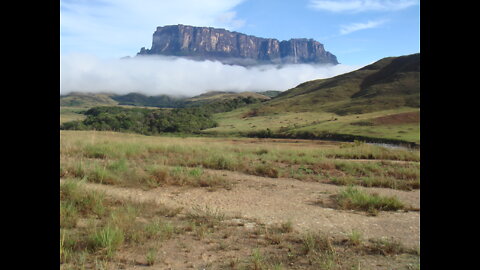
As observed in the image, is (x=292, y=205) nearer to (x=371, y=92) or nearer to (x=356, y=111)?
(x=356, y=111)

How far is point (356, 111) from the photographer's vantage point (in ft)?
231

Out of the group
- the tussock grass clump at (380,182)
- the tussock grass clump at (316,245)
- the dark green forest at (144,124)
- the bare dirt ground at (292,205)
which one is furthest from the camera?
the dark green forest at (144,124)

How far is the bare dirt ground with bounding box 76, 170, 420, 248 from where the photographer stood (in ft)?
19.6

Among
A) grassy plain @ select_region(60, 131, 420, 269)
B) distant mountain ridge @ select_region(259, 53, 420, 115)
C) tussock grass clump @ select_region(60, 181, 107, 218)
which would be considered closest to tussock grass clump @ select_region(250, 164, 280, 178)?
grassy plain @ select_region(60, 131, 420, 269)

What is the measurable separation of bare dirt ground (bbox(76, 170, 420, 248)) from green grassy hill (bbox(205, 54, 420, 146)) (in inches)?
1042

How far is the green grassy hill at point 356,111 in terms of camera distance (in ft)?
143

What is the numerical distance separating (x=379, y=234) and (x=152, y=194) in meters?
5.69

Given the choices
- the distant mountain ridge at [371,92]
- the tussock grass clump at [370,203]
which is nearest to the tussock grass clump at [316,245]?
the tussock grass clump at [370,203]

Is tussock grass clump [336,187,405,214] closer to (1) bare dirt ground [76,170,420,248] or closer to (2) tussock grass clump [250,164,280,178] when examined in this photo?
(1) bare dirt ground [76,170,420,248]

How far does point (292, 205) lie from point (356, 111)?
223 feet

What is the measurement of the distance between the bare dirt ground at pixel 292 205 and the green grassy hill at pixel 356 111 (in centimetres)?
2646

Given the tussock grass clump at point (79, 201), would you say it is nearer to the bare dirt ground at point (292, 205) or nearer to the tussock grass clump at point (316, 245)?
the bare dirt ground at point (292, 205)
